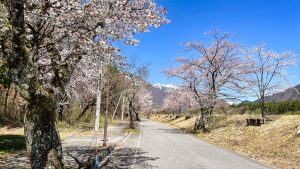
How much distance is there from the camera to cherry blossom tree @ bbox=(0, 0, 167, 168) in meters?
8.22

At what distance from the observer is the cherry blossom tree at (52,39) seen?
822cm

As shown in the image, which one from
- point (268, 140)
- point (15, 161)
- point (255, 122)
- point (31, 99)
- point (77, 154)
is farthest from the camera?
point (255, 122)

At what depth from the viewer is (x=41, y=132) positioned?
915 cm

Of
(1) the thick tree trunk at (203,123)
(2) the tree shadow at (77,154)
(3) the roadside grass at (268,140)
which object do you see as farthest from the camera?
(1) the thick tree trunk at (203,123)

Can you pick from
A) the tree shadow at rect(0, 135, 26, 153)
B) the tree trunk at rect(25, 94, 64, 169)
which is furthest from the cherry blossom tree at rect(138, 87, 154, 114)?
the tree trunk at rect(25, 94, 64, 169)

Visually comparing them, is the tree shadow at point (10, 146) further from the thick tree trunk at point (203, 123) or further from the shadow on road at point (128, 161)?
the thick tree trunk at point (203, 123)

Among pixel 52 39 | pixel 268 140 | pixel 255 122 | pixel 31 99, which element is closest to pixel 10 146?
pixel 52 39

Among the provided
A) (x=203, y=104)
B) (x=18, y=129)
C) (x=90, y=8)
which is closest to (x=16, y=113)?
(x=18, y=129)

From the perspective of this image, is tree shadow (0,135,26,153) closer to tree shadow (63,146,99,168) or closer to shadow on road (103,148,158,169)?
tree shadow (63,146,99,168)

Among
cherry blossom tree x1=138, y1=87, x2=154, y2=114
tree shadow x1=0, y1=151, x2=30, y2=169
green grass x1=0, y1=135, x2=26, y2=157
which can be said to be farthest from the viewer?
cherry blossom tree x1=138, y1=87, x2=154, y2=114

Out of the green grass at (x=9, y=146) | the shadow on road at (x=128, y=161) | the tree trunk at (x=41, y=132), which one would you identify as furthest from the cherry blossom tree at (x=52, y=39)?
the green grass at (x=9, y=146)

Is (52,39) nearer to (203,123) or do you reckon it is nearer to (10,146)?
(10,146)

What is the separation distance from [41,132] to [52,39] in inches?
183

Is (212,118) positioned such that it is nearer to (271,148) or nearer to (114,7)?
(271,148)
